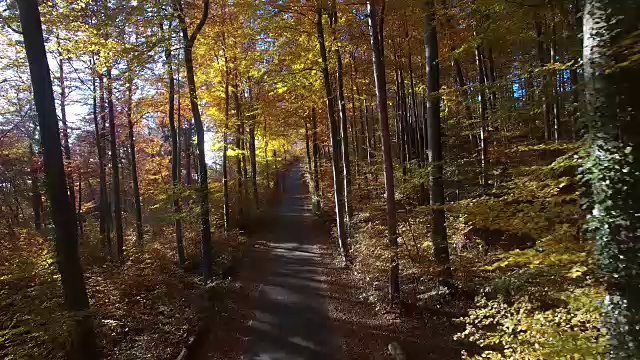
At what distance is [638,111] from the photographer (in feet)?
10.1

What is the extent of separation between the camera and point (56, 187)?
19.7 ft

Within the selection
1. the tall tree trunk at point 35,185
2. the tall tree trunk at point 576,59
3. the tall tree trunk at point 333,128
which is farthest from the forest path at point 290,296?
the tall tree trunk at point 35,185

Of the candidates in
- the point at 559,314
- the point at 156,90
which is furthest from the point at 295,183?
the point at 559,314

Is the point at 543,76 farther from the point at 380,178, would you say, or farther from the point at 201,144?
the point at 380,178

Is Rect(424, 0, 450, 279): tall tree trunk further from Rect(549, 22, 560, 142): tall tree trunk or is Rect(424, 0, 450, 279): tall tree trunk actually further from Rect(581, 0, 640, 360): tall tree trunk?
Rect(581, 0, 640, 360): tall tree trunk

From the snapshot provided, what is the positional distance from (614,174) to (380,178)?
51.2 ft

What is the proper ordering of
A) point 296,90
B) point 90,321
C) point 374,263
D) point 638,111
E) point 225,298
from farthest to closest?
Answer: point 296,90, point 225,298, point 374,263, point 90,321, point 638,111

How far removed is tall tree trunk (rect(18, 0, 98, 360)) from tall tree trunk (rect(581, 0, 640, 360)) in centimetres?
715

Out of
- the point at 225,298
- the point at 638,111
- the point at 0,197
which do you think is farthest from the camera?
the point at 0,197

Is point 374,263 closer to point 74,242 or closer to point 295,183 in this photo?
point 74,242

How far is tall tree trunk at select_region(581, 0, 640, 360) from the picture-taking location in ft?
9.87

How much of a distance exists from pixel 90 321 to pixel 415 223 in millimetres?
7552

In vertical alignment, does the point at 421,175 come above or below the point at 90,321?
above

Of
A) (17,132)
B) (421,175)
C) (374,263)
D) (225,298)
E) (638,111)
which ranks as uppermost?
(17,132)
